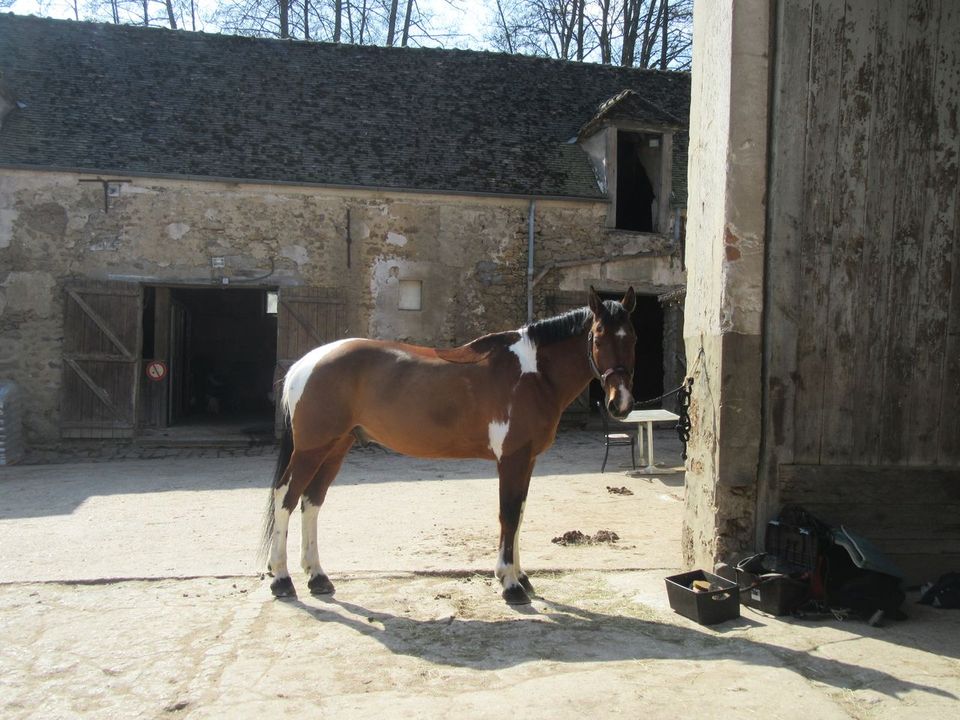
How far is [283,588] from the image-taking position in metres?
4.71

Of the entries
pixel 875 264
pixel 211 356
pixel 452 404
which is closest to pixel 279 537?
pixel 452 404

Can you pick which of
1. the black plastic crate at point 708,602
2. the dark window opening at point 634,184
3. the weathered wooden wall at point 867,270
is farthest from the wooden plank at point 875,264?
the dark window opening at point 634,184

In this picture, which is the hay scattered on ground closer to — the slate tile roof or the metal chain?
the metal chain

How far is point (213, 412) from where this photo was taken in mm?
17672

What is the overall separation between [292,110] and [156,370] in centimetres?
533

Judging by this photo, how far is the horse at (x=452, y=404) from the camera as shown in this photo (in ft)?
15.5

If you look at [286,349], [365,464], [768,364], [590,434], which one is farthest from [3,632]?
[590,434]

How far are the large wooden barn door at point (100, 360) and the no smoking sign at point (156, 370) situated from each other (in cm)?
45

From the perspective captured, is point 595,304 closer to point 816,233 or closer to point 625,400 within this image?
point 625,400

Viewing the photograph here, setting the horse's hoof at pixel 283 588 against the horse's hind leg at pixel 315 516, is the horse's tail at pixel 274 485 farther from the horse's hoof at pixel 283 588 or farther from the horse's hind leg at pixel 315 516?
the horse's hoof at pixel 283 588

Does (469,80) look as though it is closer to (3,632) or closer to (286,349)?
(286,349)

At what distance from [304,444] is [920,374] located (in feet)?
13.2

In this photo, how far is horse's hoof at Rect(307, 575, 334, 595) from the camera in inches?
188

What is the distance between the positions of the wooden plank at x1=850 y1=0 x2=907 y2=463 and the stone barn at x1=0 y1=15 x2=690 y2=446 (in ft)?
23.2
